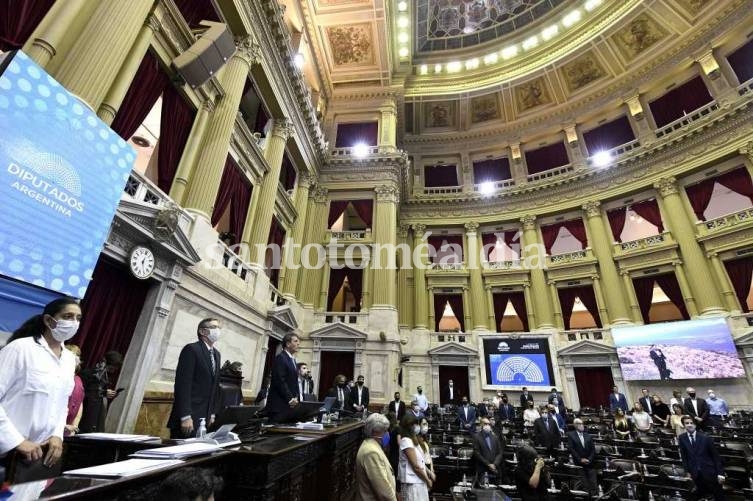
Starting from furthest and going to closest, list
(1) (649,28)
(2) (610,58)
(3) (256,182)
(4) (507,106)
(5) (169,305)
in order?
(4) (507,106) < (2) (610,58) < (1) (649,28) < (3) (256,182) < (5) (169,305)

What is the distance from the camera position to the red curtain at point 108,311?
4.22 m

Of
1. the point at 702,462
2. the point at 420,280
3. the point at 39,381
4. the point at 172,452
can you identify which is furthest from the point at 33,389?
the point at 420,280

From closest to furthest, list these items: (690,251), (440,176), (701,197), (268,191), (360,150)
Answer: (268,191) → (690,251) → (701,197) → (360,150) → (440,176)

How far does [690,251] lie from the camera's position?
12.3 m

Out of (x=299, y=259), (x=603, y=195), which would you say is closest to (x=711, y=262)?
(x=603, y=195)

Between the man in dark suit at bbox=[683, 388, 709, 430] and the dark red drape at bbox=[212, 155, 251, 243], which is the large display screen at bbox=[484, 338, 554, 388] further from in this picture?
the dark red drape at bbox=[212, 155, 251, 243]

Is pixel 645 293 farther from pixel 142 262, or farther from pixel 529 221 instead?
pixel 142 262

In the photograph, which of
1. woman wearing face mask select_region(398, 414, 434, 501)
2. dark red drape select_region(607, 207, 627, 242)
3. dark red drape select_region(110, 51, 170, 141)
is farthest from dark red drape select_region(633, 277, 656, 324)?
dark red drape select_region(110, 51, 170, 141)

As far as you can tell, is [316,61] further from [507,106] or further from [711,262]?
[711,262]

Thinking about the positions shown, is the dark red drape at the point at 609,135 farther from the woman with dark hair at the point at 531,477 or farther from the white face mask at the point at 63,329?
the white face mask at the point at 63,329

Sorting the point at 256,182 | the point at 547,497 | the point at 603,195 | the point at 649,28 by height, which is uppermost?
the point at 649,28

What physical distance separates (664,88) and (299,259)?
54.6 ft

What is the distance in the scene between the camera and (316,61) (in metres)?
15.0

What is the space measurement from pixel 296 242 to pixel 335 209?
270 centimetres
